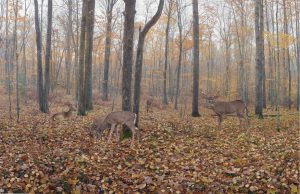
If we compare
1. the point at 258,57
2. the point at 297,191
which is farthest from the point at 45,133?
the point at 258,57

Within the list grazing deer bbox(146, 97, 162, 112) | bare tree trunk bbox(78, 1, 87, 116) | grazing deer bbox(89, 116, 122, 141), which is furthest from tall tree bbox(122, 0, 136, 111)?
grazing deer bbox(146, 97, 162, 112)

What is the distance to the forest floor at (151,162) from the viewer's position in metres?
6.49

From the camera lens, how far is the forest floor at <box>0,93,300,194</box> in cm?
649

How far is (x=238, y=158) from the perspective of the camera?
837 cm

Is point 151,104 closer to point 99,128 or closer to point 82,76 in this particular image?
point 82,76

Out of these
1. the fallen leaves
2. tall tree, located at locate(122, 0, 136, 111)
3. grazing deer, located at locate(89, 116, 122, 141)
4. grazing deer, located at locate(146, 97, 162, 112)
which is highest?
tall tree, located at locate(122, 0, 136, 111)

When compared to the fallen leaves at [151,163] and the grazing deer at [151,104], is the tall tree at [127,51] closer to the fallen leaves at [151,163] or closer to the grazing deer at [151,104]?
the fallen leaves at [151,163]

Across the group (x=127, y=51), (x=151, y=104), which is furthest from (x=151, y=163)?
(x=151, y=104)

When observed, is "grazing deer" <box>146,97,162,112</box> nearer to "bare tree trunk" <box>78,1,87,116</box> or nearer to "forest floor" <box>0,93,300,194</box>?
"bare tree trunk" <box>78,1,87,116</box>

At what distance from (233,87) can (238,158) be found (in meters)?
33.8

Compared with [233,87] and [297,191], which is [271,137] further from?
[233,87]

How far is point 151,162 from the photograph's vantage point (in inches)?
320

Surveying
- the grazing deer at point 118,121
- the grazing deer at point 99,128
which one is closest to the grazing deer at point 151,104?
the grazing deer at point 99,128

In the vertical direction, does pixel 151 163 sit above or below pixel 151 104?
below
